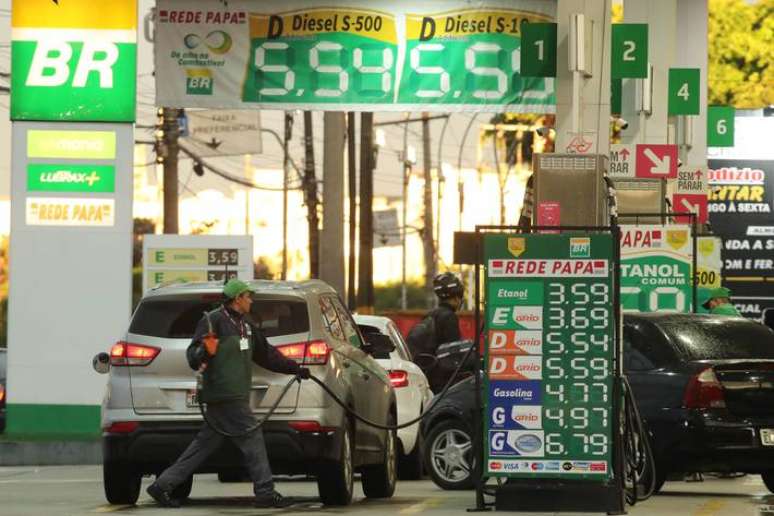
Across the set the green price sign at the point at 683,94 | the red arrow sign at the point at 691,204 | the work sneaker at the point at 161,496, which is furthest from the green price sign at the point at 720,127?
the work sneaker at the point at 161,496

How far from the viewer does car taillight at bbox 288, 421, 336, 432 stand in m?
15.1

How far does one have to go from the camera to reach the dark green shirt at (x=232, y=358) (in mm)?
14781

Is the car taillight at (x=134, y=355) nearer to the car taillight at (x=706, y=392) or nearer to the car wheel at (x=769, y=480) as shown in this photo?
the car taillight at (x=706, y=392)

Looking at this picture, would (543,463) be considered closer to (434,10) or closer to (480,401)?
(480,401)

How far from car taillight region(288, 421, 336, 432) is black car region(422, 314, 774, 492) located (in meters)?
1.83

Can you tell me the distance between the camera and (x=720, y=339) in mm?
17406

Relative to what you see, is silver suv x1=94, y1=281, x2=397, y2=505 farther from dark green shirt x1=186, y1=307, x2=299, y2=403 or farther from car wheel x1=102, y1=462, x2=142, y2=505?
dark green shirt x1=186, y1=307, x2=299, y2=403

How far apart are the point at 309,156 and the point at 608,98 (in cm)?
4102

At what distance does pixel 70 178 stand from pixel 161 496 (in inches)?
387

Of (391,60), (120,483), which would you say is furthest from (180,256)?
(120,483)

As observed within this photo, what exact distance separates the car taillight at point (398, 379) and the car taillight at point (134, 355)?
4.51m

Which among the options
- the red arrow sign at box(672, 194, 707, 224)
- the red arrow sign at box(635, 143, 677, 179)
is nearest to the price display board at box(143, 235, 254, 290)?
the red arrow sign at box(635, 143, 677, 179)

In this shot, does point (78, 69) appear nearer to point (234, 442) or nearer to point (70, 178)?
point (70, 178)

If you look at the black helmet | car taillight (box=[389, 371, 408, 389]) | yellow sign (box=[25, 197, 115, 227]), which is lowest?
car taillight (box=[389, 371, 408, 389])
